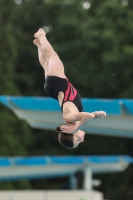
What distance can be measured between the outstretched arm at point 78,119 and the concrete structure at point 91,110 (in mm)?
3590

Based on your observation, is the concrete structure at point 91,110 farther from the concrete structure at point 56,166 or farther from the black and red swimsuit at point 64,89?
Result: the black and red swimsuit at point 64,89

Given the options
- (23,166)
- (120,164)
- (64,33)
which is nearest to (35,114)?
(23,166)

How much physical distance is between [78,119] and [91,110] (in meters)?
4.27

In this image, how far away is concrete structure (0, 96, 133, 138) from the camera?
11.2 metres

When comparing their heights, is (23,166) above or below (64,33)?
below

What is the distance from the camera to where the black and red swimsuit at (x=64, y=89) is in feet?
25.4

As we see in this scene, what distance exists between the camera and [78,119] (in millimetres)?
7309

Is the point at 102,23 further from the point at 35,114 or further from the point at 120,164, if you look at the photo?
the point at 35,114

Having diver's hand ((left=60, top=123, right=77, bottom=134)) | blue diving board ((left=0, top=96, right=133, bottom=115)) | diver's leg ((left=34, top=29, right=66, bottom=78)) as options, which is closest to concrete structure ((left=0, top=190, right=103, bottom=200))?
blue diving board ((left=0, top=96, right=133, bottom=115))

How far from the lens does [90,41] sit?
80.7 ft

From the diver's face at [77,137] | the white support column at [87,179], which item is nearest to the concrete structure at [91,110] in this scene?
the white support column at [87,179]

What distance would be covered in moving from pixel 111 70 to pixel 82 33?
6.63ft

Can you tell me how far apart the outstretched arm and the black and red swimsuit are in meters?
0.32

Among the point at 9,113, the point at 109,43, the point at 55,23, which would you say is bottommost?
the point at 9,113
